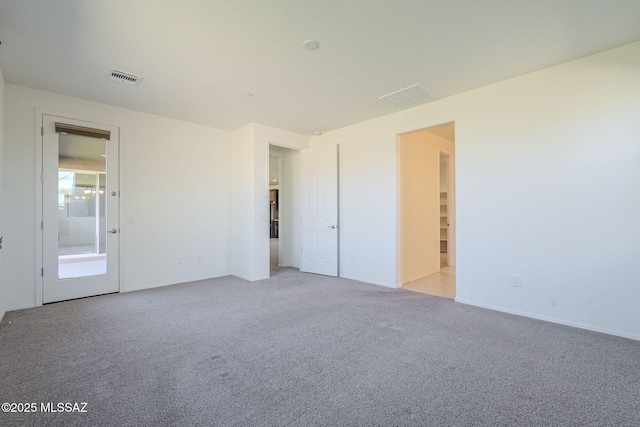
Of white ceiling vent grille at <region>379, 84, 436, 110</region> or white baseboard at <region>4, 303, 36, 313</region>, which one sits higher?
white ceiling vent grille at <region>379, 84, 436, 110</region>

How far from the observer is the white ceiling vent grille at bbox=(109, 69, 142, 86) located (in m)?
3.20

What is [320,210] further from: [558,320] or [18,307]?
[18,307]

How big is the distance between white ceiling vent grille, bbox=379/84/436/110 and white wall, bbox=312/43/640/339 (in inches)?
7.5

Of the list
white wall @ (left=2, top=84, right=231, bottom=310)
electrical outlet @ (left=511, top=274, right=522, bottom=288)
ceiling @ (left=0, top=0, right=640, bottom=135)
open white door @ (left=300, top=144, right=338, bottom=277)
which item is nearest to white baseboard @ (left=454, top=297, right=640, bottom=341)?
electrical outlet @ (left=511, top=274, right=522, bottom=288)

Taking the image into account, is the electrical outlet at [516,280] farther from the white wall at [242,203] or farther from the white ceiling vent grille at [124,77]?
the white ceiling vent grille at [124,77]

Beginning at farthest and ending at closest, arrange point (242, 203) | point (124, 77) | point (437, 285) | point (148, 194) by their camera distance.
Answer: point (242, 203) < point (437, 285) < point (148, 194) < point (124, 77)

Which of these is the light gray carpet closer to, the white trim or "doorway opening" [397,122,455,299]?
the white trim

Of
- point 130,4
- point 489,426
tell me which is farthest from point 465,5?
point 489,426

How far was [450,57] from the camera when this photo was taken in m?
2.89

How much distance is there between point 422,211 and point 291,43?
3742mm

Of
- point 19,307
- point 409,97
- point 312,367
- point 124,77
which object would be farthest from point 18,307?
point 409,97

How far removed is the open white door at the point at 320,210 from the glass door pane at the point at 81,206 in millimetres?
3225

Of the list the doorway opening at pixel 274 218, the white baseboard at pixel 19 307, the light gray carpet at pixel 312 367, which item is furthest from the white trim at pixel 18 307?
the doorway opening at pixel 274 218

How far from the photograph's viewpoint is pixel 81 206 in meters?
4.01
